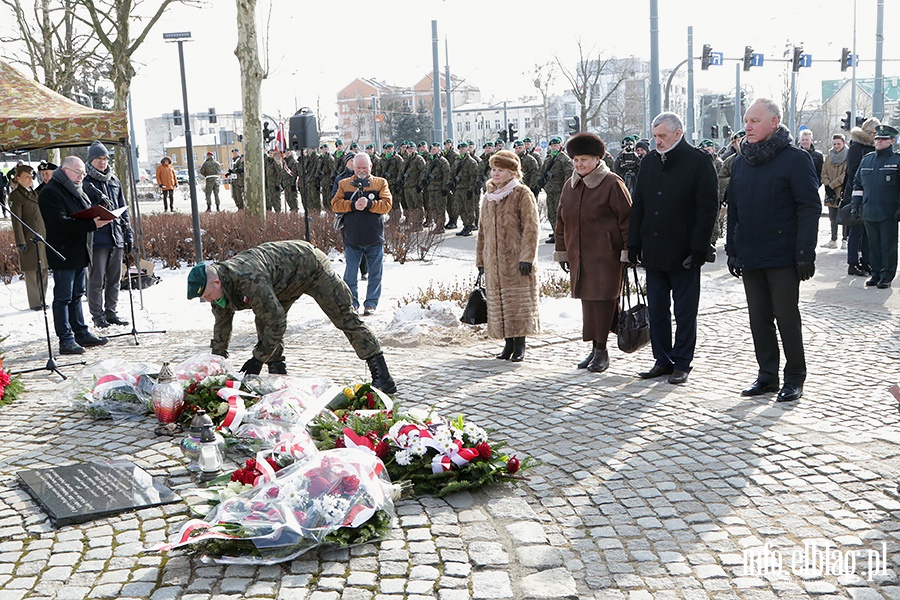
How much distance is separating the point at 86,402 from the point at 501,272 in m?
3.46

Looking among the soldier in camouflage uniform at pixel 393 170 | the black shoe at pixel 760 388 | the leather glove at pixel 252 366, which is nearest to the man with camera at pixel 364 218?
the leather glove at pixel 252 366

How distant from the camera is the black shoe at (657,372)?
24.6ft

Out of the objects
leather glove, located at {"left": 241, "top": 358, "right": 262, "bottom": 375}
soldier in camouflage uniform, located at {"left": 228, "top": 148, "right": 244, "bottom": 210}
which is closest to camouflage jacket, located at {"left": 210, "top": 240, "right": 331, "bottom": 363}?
leather glove, located at {"left": 241, "top": 358, "right": 262, "bottom": 375}

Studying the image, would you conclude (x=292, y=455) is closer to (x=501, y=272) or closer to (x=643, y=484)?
(x=643, y=484)

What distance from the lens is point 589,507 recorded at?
4855mm

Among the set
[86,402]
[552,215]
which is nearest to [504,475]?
[86,402]

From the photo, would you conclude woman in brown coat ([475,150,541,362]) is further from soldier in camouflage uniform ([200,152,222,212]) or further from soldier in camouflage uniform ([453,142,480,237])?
soldier in camouflage uniform ([200,152,222,212])

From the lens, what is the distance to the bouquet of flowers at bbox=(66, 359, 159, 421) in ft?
22.1

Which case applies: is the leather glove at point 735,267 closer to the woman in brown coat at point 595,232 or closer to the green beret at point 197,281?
the woman in brown coat at point 595,232

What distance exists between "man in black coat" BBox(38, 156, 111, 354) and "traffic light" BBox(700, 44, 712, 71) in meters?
27.7

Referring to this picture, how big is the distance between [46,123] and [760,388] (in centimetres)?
692

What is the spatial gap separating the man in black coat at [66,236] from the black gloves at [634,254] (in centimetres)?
501

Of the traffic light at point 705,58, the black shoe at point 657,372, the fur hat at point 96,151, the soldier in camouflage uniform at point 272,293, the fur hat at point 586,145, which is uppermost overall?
the traffic light at point 705,58

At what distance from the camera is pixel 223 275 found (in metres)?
6.13
